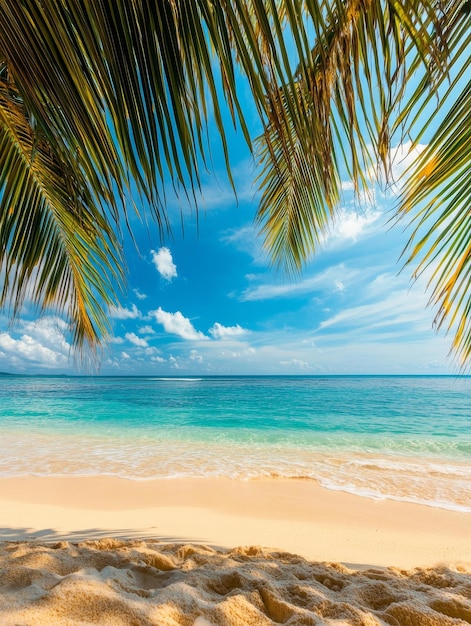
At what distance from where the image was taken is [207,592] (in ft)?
5.24

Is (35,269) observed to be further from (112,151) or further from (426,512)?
(426,512)

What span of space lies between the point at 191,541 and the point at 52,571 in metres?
1.59

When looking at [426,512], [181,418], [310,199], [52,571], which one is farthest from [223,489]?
[181,418]

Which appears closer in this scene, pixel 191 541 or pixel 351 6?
pixel 351 6

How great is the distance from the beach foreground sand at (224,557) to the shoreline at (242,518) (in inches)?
0.8

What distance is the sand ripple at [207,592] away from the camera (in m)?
1.30

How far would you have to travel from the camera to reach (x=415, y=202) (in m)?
1.76

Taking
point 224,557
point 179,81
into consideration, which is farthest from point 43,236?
point 224,557

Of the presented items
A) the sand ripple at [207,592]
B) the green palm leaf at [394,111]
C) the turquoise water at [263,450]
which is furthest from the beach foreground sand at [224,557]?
the green palm leaf at [394,111]

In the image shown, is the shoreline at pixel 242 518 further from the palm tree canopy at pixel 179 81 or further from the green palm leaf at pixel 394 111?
the palm tree canopy at pixel 179 81

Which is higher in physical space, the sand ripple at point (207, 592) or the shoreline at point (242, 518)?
the sand ripple at point (207, 592)

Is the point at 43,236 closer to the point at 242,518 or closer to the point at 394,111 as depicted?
the point at 394,111

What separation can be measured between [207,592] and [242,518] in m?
2.42

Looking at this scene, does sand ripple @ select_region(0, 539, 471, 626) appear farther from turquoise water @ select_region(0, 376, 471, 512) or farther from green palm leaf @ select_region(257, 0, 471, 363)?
turquoise water @ select_region(0, 376, 471, 512)
